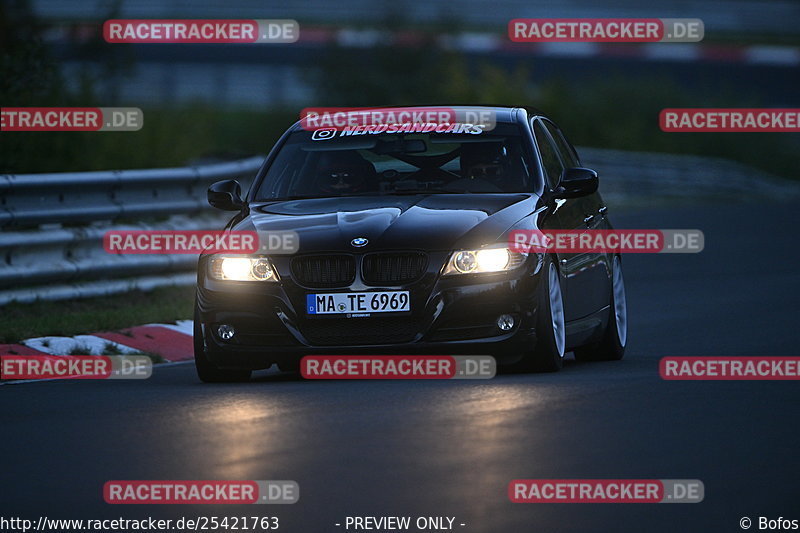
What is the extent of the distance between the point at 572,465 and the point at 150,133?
47.8ft

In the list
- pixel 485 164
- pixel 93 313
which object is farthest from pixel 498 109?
pixel 93 313

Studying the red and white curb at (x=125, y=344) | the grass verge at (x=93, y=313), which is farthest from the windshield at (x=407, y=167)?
the grass verge at (x=93, y=313)

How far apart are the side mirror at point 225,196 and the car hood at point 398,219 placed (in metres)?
0.24

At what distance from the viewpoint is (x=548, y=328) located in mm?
9906

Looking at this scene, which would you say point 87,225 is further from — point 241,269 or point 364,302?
point 364,302

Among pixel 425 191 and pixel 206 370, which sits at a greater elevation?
pixel 425 191

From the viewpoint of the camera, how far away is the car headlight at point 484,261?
975 centimetres

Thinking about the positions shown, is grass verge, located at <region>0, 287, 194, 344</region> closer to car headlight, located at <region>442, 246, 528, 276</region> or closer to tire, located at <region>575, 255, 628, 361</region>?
tire, located at <region>575, 255, 628, 361</region>

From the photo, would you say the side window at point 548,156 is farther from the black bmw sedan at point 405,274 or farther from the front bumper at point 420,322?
the front bumper at point 420,322

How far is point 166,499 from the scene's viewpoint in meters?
6.59

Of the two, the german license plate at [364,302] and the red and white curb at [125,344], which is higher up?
the german license plate at [364,302]

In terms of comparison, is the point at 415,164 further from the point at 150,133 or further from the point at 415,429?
the point at 150,133

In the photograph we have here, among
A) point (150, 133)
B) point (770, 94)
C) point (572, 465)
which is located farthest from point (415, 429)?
point (770, 94)

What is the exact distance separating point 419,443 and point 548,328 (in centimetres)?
248
